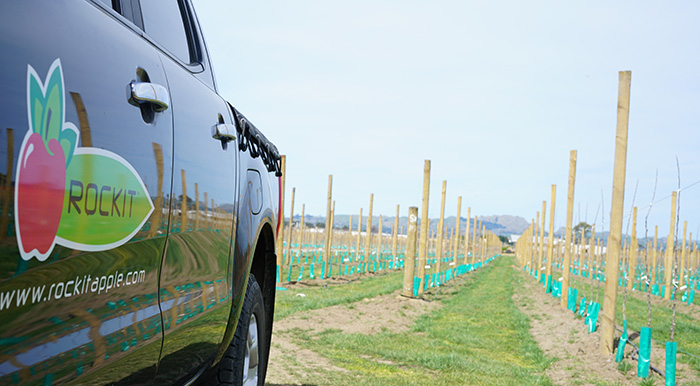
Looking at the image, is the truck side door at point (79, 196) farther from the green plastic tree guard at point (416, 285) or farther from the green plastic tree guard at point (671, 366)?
the green plastic tree guard at point (416, 285)

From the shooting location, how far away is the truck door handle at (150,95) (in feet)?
5.16

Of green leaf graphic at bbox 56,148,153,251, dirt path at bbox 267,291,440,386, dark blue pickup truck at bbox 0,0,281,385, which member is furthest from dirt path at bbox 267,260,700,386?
green leaf graphic at bbox 56,148,153,251

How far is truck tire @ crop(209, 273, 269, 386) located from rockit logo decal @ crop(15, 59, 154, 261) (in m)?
1.45

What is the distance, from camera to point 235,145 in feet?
8.63

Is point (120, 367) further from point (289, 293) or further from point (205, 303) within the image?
point (289, 293)

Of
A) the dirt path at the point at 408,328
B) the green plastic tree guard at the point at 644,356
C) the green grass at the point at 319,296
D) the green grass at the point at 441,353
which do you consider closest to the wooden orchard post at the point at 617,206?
the dirt path at the point at 408,328

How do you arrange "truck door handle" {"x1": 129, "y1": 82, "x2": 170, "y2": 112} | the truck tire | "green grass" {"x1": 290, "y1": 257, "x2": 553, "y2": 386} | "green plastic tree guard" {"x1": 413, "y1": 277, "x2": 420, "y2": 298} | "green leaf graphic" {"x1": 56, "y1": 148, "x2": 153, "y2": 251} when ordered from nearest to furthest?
"green leaf graphic" {"x1": 56, "y1": 148, "x2": 153, "y2": 251}
"truck door handle" {"x1": 129, "y1": 82, "x2": 170, "y2": 112}
the truck tire
"green grass" {"x1": 290, "y1": 257, "x2": 553, "y2": 386}
"green plastic tree guard" {"x1": 413, "y1": 277, "x2": 420, "y2": 298}

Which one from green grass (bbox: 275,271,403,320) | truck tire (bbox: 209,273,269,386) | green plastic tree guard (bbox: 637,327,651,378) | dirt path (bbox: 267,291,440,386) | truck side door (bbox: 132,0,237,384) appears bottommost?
green grass (bbox: 275,271,403,320)

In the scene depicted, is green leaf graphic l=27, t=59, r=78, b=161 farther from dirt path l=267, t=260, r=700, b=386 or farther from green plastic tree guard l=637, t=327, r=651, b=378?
green plastic tree guard l=637, t=327, r=651, b=378

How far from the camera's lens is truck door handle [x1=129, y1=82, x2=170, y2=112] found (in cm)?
157

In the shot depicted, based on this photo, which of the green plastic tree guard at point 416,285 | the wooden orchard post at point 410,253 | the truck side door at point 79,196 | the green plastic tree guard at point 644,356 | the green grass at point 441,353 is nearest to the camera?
the truck side door at point 79,196

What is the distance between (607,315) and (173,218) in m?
9.86

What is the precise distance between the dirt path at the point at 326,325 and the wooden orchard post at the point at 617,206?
416 cm

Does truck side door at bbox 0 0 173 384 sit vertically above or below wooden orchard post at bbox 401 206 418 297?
above
